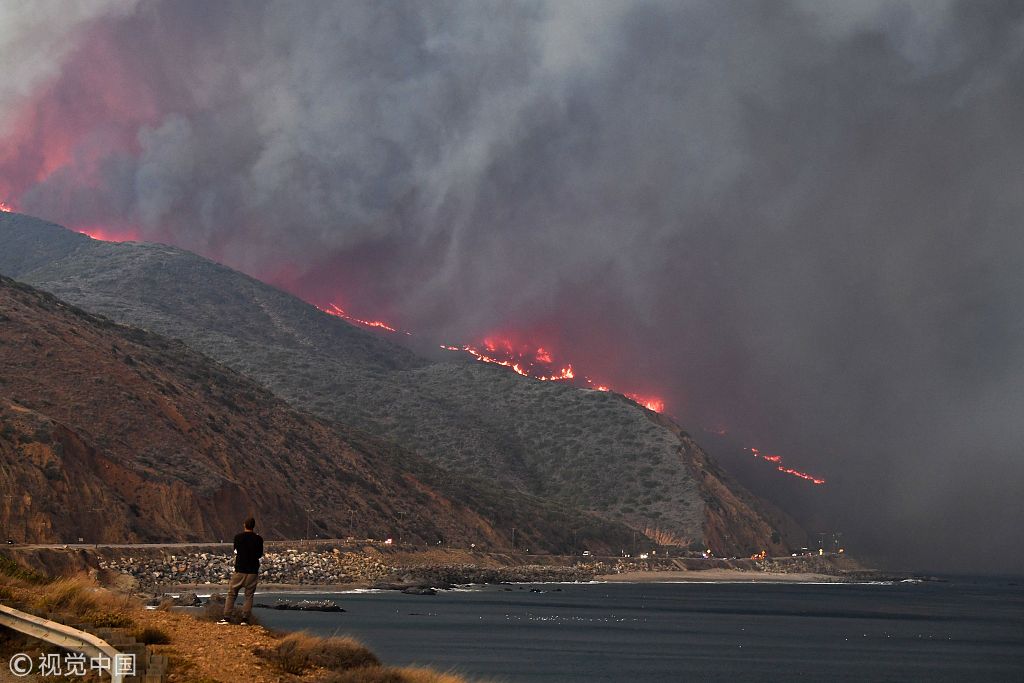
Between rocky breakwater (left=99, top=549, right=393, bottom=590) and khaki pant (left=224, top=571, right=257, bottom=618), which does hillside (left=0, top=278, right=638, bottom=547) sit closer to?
rocky breakwater (left=99, top=549, right=393, bottom=590)

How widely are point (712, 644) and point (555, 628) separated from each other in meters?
9.41

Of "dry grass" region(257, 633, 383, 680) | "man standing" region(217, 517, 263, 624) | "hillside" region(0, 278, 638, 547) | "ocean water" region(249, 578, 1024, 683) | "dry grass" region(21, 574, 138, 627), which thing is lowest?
"ocean water" region(249, 578, 1024, 683)

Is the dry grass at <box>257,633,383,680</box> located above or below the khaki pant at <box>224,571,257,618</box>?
below

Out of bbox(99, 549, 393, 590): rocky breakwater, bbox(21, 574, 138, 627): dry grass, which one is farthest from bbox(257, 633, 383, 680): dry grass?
bbox(99, 549, 393, 590): rocky breakwater

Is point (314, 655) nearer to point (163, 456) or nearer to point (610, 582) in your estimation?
point (163, 456)

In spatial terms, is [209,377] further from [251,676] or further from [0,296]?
[251,676]

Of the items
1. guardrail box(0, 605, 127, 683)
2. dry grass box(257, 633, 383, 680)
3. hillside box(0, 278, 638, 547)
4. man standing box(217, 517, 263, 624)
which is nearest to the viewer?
guardrail box(0, 605, 127, 683)

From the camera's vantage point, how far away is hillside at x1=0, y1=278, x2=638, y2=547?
8788cm

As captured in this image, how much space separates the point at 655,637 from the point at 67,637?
6154cm

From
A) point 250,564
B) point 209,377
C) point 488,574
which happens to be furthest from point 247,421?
point 250,564

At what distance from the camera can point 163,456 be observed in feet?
354

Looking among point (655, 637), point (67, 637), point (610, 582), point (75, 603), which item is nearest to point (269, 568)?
point (655, 637)

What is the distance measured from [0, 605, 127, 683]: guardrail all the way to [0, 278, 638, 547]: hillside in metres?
62.5

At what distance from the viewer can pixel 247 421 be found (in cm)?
13825
